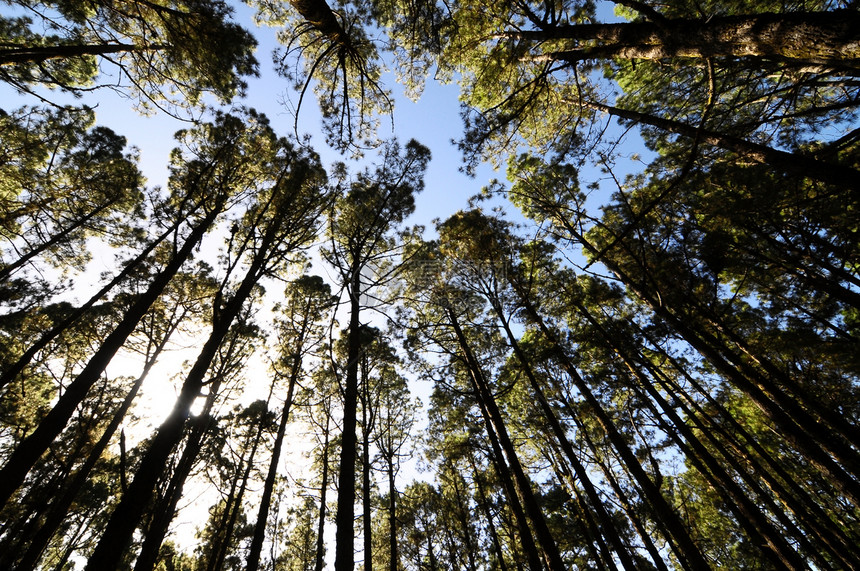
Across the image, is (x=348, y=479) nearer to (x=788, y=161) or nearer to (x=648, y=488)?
(x=648, y=488)

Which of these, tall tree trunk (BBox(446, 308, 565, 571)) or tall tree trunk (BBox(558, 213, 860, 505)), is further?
tall tree trunk (BBox(446, 308, 565, 571))

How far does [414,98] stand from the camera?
775 cm

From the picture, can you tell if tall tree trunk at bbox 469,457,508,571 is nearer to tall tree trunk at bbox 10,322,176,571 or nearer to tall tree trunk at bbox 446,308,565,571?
tall tree trunk at bbox 446,308,565,571

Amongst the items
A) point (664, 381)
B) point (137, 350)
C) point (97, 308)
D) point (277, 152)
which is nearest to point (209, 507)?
point (137, 350)

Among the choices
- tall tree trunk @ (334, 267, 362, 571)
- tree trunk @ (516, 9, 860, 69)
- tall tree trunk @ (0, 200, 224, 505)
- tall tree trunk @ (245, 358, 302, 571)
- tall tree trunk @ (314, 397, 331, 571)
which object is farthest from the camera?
tall tree trunk @ (314, 397, 331, 571)

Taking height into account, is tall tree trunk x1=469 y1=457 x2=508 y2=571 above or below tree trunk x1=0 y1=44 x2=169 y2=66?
below

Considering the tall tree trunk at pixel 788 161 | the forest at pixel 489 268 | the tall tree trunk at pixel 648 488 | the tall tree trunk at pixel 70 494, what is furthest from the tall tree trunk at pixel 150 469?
the tall tree trunk at pixel 648 488

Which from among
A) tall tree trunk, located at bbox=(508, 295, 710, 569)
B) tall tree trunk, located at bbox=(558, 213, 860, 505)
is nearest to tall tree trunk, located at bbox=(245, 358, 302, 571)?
tall tree trunk, located at bbox=(508, 295, 710, 569)

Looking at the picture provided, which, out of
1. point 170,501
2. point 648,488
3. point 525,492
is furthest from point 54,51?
point 648,488

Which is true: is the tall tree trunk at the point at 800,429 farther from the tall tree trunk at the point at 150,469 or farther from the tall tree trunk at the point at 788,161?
the tall tree trunk at the point at 150,469

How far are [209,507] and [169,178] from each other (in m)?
15.3

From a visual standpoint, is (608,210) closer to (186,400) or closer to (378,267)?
(378,267)

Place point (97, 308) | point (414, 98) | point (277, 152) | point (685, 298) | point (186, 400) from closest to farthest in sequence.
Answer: point (186, 400) → point (414, 98) → point (277, 152) → point (685, 298) → point (97, 308)

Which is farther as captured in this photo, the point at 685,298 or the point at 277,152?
the point at 685,298
